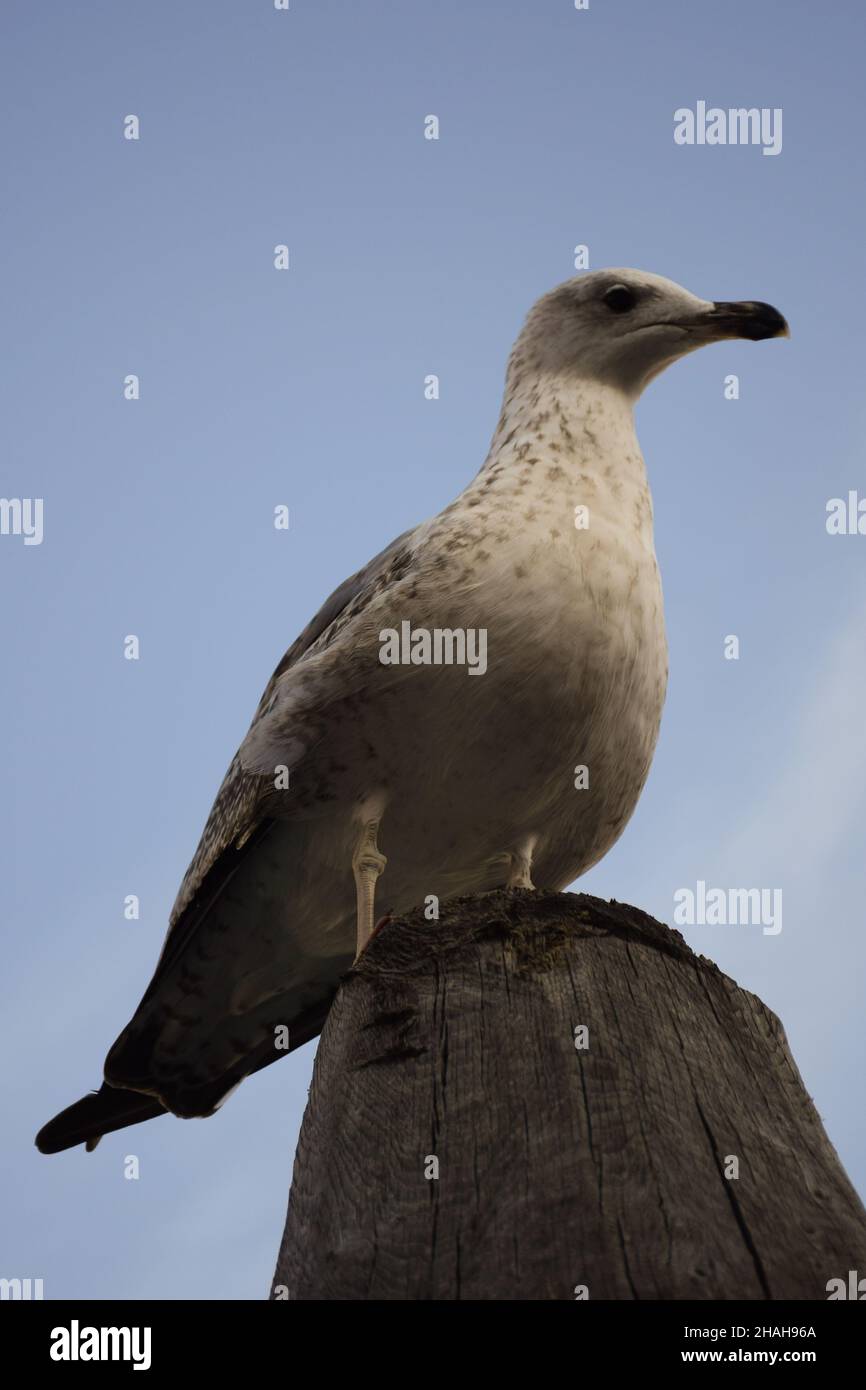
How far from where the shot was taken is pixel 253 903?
4.89 m

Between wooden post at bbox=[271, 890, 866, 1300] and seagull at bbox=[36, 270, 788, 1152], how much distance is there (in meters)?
0.94

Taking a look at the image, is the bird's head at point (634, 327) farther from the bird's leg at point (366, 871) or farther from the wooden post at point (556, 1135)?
the wooden post at point (556, 1135)

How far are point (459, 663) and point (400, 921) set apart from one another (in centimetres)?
110

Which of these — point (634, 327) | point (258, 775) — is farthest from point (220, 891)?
point (634, 327)

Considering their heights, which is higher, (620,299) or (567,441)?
(620,299)

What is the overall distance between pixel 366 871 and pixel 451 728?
1.66 feet

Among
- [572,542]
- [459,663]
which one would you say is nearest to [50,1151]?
[459,663]

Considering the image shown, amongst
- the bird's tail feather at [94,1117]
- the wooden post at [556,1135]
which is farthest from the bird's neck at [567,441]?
the bird's tail feather at [94,1117]

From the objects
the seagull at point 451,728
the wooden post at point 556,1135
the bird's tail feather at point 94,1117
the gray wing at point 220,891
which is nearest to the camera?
the wooden post at point 556,1135

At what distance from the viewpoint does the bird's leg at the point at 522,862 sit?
14.9 feet

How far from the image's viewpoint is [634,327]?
5.37 meters

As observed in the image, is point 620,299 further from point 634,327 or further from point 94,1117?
point 94,1117

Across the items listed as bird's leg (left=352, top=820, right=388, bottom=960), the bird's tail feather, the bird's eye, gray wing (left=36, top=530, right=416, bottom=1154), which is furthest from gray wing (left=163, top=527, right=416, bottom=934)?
the bird's eye
